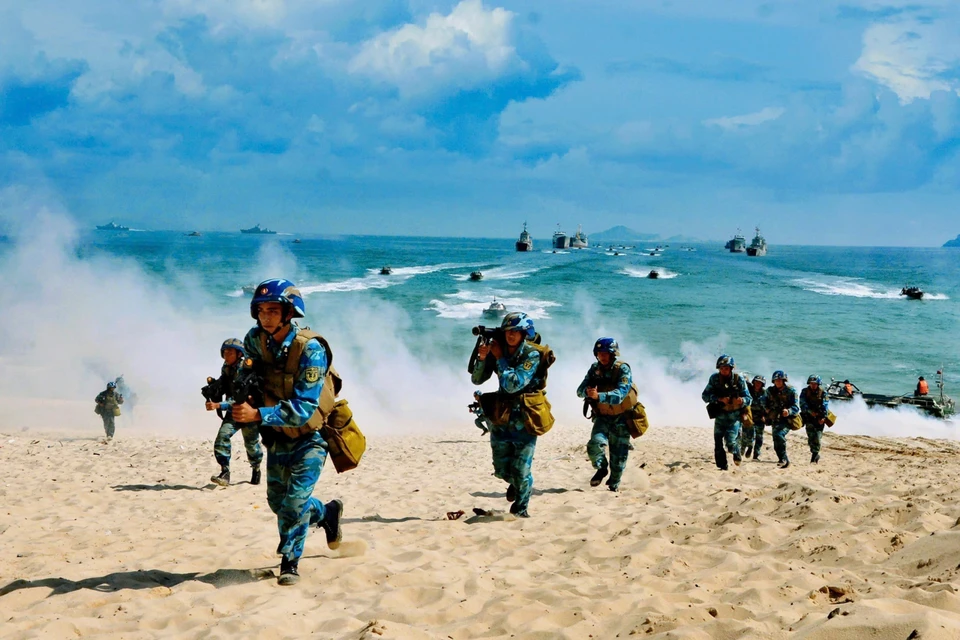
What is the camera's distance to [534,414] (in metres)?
7.50

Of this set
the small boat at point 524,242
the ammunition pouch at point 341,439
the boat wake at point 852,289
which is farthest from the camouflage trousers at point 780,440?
the small boat at point 524,242

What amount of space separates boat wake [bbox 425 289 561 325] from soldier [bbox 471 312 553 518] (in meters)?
46.7

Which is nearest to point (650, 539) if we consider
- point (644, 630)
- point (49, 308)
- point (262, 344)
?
point (644, 630)

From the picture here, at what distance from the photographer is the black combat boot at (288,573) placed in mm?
5422

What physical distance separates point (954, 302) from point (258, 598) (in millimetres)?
98135

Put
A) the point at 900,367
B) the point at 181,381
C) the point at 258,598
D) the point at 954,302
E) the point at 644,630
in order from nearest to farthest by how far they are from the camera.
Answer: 1. the point at 644,630
2. the point at 258,598
3. the point at 181,381
4. the point at 900,367
5. the point at 954,302

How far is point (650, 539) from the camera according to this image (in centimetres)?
637

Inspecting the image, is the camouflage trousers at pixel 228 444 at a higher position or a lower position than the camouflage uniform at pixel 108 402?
higher

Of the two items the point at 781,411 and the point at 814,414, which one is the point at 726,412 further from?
the point at 814,414

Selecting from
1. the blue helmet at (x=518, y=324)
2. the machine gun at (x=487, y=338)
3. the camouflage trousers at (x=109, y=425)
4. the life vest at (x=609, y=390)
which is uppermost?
the blue helmet at (x=518, y=324)

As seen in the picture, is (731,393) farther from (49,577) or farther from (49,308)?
(49,308)

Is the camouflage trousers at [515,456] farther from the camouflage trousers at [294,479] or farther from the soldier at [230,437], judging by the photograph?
the soldier at [230,437]

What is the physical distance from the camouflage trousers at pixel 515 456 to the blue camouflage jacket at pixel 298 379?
2772mm

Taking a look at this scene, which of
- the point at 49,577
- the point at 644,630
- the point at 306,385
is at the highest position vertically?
the point at 306,385
